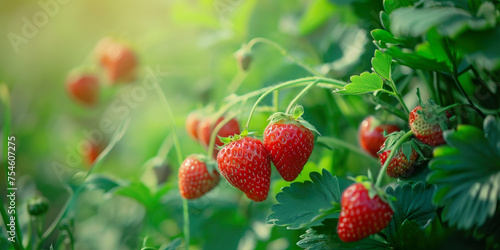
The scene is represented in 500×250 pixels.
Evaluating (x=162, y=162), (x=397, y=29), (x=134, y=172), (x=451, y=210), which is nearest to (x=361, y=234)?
(x=451, y=210)

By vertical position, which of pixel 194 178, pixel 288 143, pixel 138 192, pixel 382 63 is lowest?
pixel 138 192

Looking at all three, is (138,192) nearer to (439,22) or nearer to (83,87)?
(83,87)

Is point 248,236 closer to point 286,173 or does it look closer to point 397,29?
point 286,173

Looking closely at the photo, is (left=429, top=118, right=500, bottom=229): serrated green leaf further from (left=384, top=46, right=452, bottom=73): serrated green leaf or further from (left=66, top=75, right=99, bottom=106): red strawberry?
(left=66, top=75, right=99, bottom=106): red strawberry

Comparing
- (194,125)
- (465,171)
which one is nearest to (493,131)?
(465,171)

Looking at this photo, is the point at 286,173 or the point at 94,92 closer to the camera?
the point at 286,173

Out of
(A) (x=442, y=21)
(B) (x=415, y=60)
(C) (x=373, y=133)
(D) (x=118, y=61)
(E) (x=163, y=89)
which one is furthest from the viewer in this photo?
(E) (x=163, y=89)

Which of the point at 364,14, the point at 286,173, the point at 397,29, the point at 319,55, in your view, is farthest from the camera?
the point at 319,55
